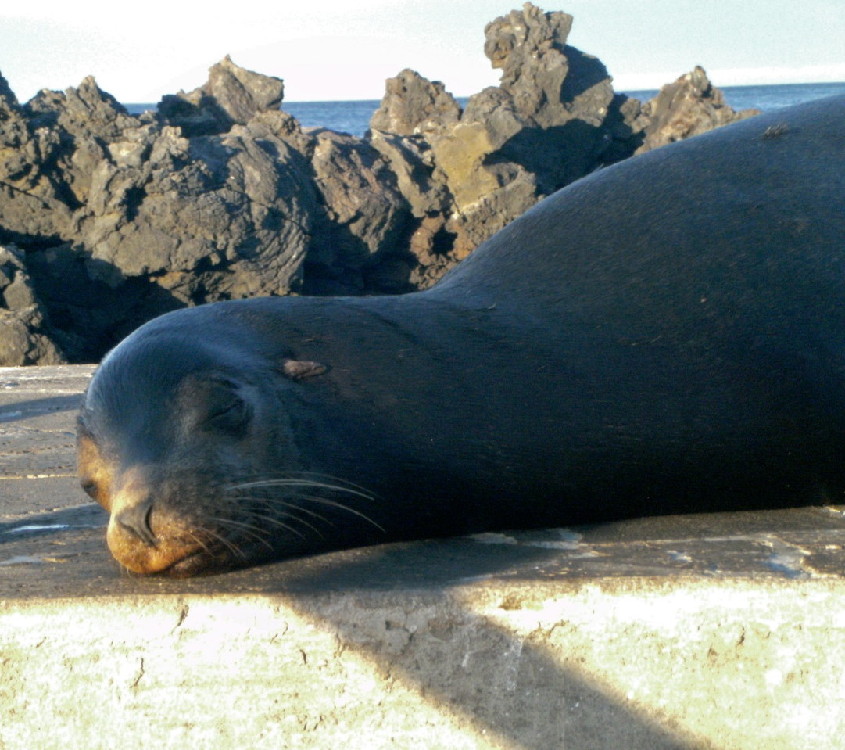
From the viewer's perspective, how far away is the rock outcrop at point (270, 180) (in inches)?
573

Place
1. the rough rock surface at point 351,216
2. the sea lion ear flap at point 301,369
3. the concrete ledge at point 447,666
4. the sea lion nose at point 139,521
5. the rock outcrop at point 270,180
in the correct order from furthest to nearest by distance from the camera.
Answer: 1. the rough rock surface at point 351,216
2. the rock outcrop at point 270,180
3. the sea lion ear flap at point 301,369
4. the sea lion nose at point 139,521
5. the concrete ledge at point 447,666

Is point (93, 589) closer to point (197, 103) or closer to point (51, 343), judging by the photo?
point (51, 343)

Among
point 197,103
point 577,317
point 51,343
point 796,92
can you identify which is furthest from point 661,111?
point 796,92

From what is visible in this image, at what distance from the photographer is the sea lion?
8.93 feet

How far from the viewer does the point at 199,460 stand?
2648 millimetres

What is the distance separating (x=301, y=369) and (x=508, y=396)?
55cm

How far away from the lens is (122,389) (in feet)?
9.29

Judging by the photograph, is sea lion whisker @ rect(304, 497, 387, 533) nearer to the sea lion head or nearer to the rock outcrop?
the sea lion head

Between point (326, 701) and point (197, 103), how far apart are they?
16.9m

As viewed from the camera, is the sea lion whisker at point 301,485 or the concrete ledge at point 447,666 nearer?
the concrete ledge at point 447,666

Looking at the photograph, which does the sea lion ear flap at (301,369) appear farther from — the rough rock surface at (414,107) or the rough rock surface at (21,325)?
the rough rock surface at (414,107)

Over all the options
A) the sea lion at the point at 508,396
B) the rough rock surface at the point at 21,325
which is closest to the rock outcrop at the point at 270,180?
the rough rock surface at the point at 21,325

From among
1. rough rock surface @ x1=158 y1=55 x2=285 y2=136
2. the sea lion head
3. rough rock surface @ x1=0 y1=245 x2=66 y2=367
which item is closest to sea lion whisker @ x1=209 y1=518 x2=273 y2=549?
the sea lion head

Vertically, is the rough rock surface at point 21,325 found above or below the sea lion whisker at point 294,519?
below
